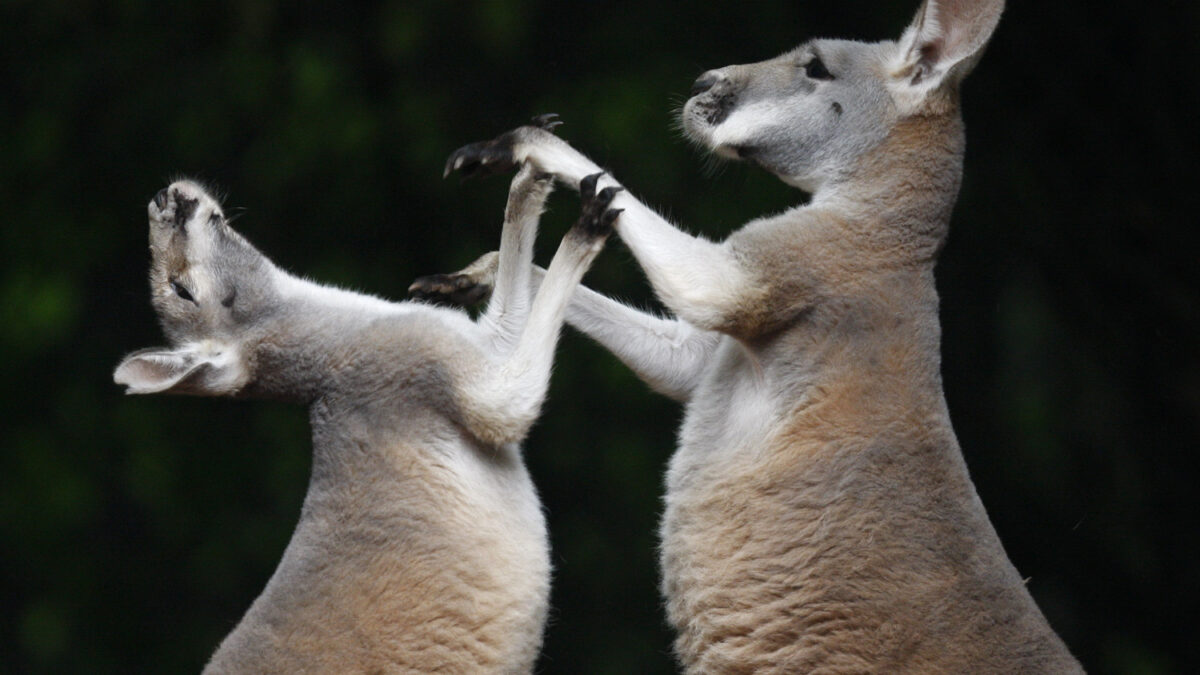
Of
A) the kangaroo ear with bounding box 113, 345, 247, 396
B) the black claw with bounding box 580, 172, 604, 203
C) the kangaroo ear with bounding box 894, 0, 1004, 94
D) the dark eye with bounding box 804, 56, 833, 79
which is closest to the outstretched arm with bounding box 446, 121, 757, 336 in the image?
the black claw with bounding box 580, 172, 604, 203

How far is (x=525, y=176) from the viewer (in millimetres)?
5016

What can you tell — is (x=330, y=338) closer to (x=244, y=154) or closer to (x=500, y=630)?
(x=500, y=630)

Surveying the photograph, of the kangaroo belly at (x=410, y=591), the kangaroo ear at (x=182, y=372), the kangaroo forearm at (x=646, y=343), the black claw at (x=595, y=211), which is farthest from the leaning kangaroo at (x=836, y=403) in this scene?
the kangaroo ear at (x=182, y=372)

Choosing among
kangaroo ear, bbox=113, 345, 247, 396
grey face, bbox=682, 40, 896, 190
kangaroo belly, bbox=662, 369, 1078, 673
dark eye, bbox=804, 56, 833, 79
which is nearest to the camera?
kangaroo belly, bbox=662, 369, 1078, 673

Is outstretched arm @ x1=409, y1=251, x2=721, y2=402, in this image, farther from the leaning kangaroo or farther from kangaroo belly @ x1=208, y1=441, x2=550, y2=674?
kangaroo belly @ x1=208, y1=441, x2=550, y2=674

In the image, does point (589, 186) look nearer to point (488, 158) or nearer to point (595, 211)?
point (595, 211)

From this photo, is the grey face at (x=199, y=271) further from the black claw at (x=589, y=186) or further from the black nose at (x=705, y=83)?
the black nose at (x=705, y=83)

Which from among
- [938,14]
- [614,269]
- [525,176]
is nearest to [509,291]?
[525,176]

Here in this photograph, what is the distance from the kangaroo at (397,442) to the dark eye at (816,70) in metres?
1.06

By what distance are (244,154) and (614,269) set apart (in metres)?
2.41

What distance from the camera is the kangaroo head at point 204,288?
518cm

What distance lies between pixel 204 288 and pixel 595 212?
5.20 feet

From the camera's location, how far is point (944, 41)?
5.09 meters

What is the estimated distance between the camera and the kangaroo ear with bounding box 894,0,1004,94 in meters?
4.96
